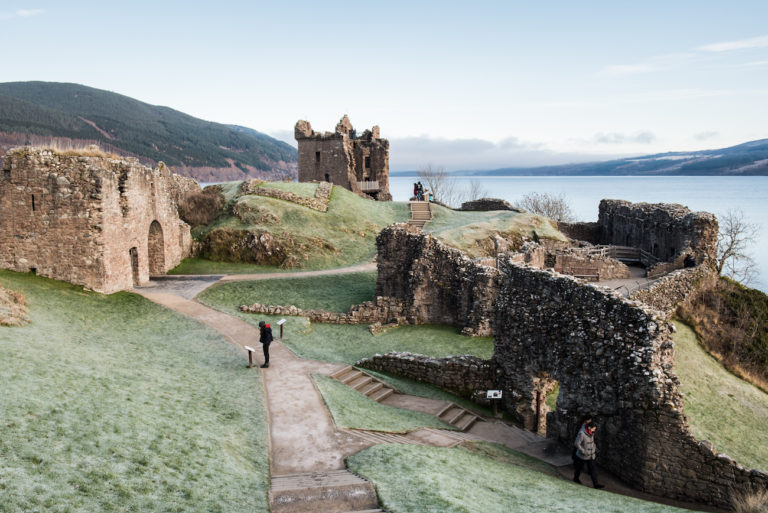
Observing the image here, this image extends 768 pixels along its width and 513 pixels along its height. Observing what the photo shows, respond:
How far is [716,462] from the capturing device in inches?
420

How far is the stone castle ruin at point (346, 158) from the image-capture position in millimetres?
57844

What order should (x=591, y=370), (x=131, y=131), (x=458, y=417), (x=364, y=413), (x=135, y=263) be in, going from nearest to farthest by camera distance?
(x=591, y=370) → (x=364, y=413) → (x=458, y=417) → (x=135, y=263) → (x=131, y=131)

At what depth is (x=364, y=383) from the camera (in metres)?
17.3

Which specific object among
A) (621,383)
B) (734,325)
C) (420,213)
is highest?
(420,213)

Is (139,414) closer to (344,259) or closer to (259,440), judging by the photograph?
(259,440)

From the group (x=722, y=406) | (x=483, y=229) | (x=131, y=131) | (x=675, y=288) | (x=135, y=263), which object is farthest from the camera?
(x=131, y=131)

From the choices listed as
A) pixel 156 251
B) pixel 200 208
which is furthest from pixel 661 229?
pixel 200 208

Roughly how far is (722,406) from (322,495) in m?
16.6

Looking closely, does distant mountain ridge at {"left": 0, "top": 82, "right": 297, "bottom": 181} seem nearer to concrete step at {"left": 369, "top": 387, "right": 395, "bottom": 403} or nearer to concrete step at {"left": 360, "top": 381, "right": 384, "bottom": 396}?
concrete step at {"left": 360, "top": 381, "right": 384, "bottom": 396}

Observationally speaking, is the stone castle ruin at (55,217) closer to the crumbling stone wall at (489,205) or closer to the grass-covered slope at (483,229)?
the grass-covered slope at (483,229)

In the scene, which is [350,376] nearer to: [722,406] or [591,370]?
[591,370]

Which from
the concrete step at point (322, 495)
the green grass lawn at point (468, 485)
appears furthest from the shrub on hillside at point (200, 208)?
the concrete step at point (322, 495)

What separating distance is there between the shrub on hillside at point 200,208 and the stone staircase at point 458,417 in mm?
28870

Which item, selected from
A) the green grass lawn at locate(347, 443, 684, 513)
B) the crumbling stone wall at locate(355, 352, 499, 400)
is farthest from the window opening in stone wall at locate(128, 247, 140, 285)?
the green grass lawn at locate(347, 443, 684, 513)
